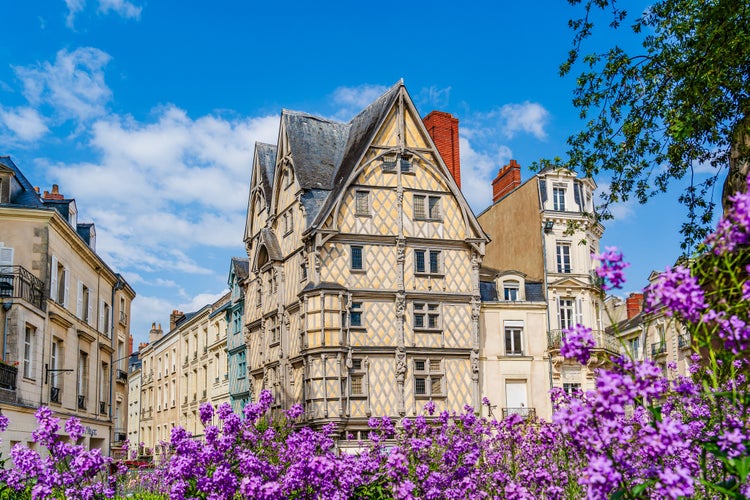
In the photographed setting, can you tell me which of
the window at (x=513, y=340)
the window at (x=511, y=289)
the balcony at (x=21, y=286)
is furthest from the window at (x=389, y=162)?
the balcony at (x=21, y=286)

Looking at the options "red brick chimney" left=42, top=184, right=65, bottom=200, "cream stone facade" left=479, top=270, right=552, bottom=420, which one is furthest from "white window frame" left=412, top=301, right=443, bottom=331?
"red brick chimney" left=42, top=184, right=65, bottom=200

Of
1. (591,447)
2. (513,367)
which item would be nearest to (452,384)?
(513,367)

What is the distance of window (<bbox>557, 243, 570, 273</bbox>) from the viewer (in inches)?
1211

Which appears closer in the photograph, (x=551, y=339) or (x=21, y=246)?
(x=21, y=246)

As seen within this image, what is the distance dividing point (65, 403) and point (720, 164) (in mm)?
20110

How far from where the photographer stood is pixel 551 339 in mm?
29312

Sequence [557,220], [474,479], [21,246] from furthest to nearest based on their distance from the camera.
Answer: [557,220] < [21,246] < [474,479]

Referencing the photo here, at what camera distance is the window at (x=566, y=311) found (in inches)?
1182

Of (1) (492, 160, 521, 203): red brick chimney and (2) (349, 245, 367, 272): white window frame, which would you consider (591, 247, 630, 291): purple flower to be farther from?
(1) (492, 160, 521, 203): red brick chimney

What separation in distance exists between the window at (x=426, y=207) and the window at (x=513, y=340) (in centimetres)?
482

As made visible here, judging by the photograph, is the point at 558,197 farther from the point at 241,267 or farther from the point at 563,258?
the point at 241,267

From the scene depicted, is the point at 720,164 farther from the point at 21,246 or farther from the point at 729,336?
the point at 21,246

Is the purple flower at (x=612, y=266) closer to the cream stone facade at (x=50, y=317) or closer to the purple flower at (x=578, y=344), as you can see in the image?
the purple flower at (x=578, y=344)

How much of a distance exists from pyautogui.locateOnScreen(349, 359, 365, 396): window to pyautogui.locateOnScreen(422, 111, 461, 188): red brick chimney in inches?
379
